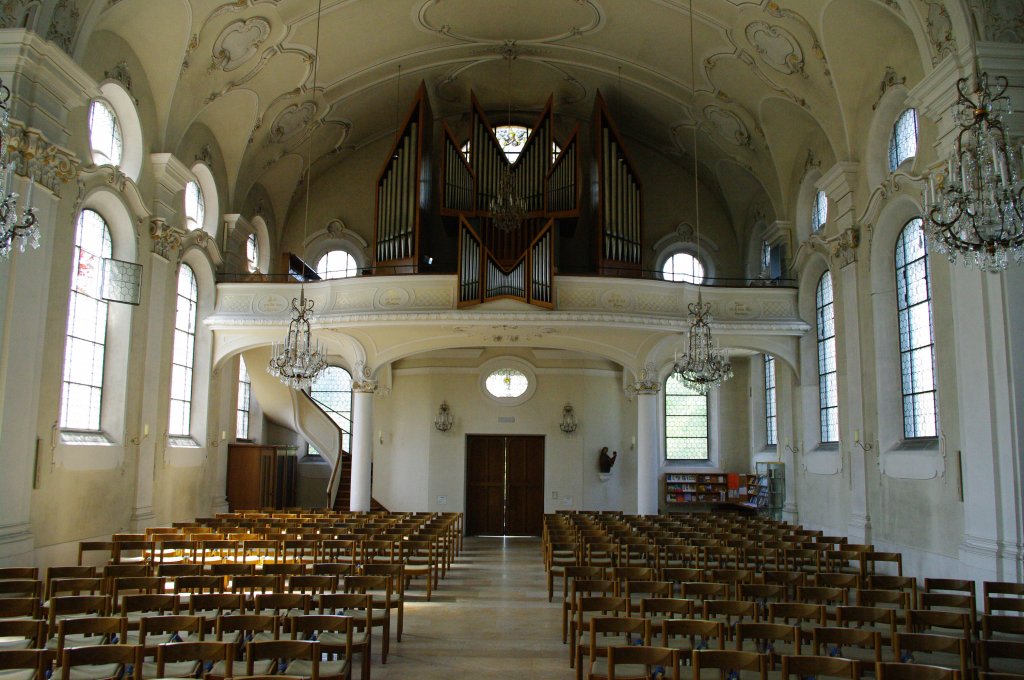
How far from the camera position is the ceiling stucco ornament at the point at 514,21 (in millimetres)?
17969

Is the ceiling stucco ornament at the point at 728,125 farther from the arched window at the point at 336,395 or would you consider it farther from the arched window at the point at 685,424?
the arched window at the point at 336,395

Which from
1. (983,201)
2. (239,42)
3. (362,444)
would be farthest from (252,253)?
(983,201)

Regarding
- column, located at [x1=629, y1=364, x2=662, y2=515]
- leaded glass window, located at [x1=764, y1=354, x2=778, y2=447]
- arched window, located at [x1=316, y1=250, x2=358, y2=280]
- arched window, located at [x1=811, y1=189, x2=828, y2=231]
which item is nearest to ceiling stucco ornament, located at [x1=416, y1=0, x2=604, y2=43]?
arched window, located at [x1=811, y1=189, x2=828, y2=231]

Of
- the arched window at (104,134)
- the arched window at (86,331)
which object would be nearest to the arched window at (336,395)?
the arched window at (86,331)

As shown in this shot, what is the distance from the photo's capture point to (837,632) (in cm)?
605

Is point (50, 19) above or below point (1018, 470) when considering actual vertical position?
above

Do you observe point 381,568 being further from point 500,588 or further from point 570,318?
point 570,318

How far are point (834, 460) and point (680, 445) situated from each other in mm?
7429

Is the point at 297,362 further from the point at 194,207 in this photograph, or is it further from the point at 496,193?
the point at 496,193

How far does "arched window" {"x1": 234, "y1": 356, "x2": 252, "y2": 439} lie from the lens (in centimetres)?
2206

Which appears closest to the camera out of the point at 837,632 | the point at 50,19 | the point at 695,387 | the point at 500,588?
the point at 837,632

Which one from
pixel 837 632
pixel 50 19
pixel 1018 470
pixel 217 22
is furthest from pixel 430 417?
pixel 837 632

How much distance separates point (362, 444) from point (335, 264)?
22.4ft

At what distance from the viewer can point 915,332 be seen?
1429 cm
